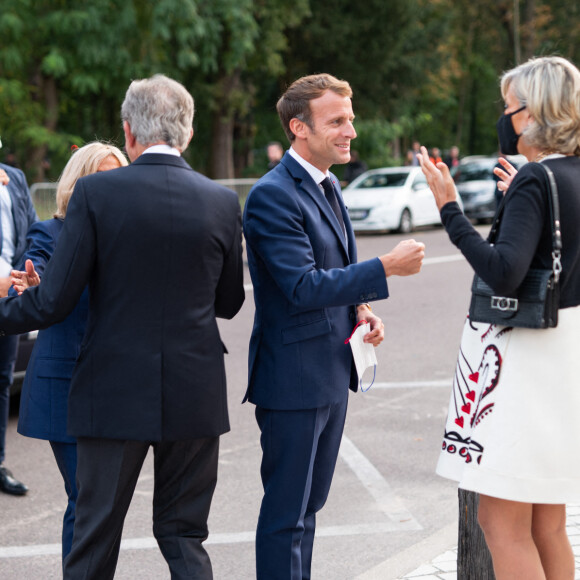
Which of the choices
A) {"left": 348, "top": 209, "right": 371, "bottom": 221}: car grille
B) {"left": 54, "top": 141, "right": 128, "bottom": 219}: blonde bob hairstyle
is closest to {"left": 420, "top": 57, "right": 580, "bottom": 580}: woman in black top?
{"left": 54, "top": 141, "right": 128, "bottom": 219}: blonde bob hairstyle

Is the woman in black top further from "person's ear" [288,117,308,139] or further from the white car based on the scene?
the white car

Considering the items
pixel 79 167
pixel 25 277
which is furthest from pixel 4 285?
pixel 79 167

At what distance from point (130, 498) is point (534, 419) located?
129 centimetres

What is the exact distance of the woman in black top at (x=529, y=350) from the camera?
2699 millimetres

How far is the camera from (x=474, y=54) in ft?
166

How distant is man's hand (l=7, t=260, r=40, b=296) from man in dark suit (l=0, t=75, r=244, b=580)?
0.37m

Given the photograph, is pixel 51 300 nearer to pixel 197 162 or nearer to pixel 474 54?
pixel 197 162

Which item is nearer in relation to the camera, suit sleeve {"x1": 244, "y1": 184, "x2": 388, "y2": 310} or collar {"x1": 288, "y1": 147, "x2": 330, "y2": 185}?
suit sleeve {"x1": 244, "y1": 184, "x2": 388, "y2": 310}

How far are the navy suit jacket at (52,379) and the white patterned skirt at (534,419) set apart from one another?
1.53 m

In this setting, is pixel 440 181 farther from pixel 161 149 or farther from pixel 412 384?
pixel 412 384

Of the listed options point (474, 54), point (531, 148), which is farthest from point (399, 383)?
point (474, 54)

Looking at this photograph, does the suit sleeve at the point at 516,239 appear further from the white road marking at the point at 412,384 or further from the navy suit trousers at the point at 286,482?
the white road marking at the point at 412,384

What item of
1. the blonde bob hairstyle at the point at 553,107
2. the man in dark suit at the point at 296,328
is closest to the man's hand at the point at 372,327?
the man in dark suit at the point at 296,328

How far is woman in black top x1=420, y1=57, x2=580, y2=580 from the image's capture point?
8.86ft
